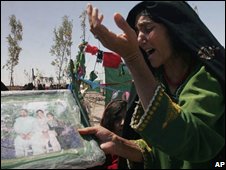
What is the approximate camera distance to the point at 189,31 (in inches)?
57.1

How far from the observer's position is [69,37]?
22562 mm

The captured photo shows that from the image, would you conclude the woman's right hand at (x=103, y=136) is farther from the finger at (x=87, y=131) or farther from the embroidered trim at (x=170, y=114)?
the embroidered trim at (x=170, y=114)

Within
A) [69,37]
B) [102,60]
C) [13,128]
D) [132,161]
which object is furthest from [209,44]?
[69,37]

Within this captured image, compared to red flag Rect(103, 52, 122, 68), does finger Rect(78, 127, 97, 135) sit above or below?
below

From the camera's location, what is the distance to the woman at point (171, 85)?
45.9 inches

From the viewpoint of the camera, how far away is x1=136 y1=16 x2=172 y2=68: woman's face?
1472 millimetres

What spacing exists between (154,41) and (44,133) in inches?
25.2

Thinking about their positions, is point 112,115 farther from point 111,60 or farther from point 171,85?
point 111,60

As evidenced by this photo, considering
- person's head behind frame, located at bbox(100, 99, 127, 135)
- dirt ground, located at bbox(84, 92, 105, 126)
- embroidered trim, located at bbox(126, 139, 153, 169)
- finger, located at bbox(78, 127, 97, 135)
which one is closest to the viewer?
finger, located at bbox(78, 127, 97, 135)

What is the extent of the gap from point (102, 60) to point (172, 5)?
5.22 meters

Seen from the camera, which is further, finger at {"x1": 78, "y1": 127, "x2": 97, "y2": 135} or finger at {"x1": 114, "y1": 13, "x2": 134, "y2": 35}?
finger at {"x1": 78, "y1": 127, "x2": 97, "y2": 135}

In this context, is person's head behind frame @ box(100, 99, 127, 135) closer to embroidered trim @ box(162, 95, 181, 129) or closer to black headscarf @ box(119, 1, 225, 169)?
black headscarf @ box(119, 1, 225, 169)

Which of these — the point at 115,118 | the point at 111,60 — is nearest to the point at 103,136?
the point at 115,118

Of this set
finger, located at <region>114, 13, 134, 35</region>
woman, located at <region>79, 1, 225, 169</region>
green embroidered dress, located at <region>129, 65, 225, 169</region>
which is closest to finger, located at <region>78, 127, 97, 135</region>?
woman, located at <region>79, 1, 225, 169</region>
